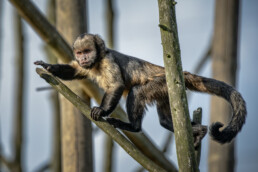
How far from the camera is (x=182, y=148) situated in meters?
3.80

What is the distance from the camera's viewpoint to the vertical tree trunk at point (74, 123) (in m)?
6.23

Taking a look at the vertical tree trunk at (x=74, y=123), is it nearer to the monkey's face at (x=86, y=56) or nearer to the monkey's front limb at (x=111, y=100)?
the monkey's face at (x=86, y=56)

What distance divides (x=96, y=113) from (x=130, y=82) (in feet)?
3.71

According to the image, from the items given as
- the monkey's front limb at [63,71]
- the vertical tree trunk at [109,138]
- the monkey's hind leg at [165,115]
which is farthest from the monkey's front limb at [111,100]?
the vertical tree trunk at [109,138]

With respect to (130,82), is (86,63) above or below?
above

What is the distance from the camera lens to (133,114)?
567 cm

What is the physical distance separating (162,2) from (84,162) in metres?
3.32

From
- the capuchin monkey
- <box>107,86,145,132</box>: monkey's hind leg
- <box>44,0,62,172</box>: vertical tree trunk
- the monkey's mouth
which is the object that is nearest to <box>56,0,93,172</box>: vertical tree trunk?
the capuchin monkey

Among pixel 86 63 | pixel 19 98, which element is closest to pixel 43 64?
pixel 86 63

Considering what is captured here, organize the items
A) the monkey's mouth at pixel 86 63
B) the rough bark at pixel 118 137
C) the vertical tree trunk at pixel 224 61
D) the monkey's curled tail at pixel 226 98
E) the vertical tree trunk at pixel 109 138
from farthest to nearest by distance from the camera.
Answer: the vertical tree trunk at pixel 109 138 → the vertical tree trunk at pixel 224 61 → the monkey's mouth at pixel 86 63 → the monkey's curled tail at pixel 226 98 → the rough bark at pixel 118 137

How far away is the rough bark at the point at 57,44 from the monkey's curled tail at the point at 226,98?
1174mm

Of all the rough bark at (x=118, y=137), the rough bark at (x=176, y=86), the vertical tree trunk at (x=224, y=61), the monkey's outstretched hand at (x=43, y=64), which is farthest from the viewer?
the vertical tree trunk at (x=224, y=61)

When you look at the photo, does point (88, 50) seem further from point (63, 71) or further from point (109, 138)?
point (109, 138)

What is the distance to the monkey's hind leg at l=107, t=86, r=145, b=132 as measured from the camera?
18.6 ft
